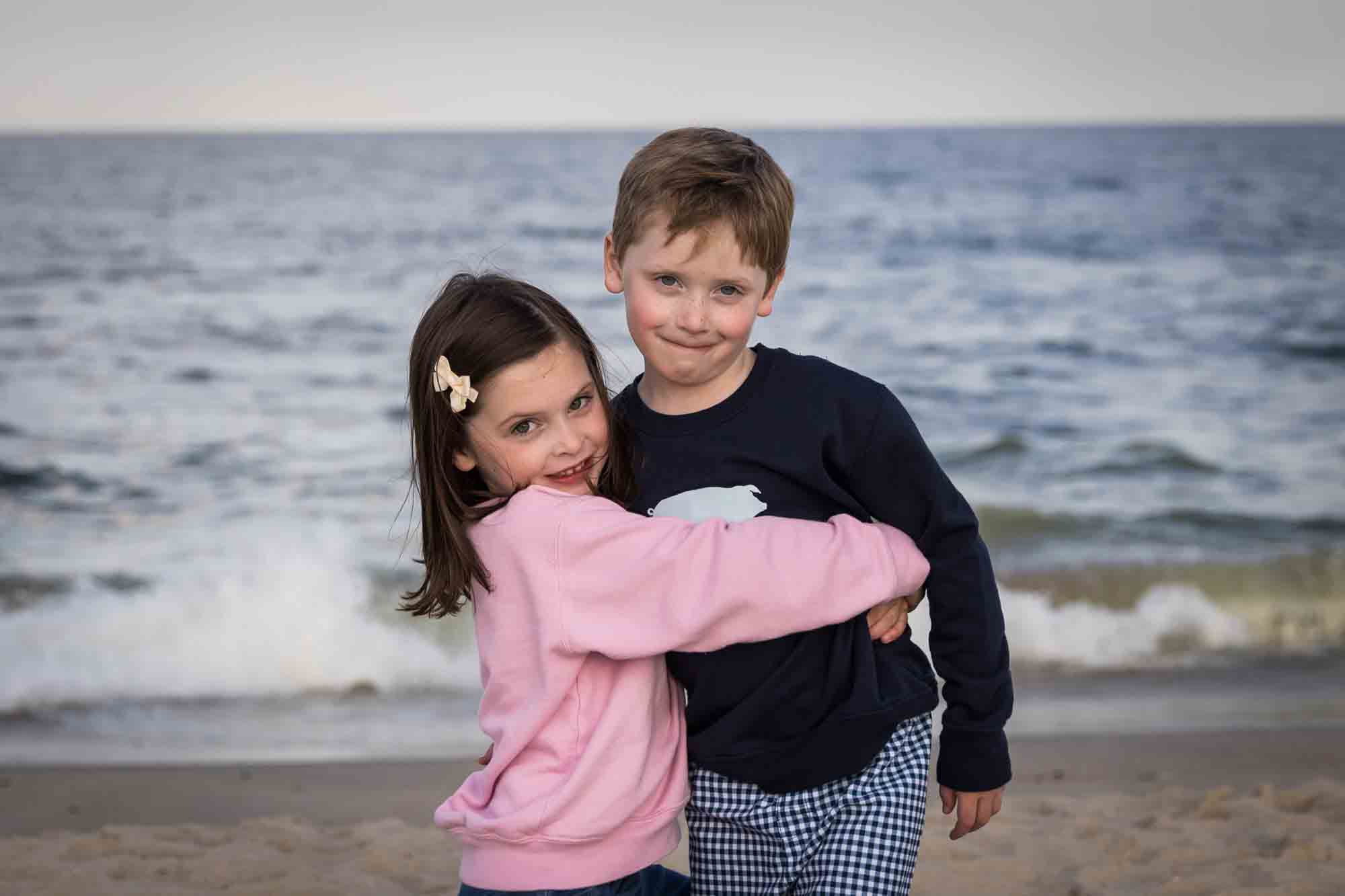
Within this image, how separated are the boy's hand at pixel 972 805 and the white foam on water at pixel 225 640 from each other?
13.1 ft

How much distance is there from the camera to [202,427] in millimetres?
10570

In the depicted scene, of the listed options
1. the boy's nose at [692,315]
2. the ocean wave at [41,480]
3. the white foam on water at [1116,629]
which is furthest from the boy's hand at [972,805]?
the ocean wave at [41,480]

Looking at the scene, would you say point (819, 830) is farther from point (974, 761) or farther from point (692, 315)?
point (692, 315)

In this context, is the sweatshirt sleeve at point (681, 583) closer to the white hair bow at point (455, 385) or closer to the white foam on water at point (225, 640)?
the white hair bow at point (455, 385)

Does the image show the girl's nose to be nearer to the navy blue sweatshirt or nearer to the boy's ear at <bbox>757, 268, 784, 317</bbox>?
the navy blue sweatshirt

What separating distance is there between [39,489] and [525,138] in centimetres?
1174

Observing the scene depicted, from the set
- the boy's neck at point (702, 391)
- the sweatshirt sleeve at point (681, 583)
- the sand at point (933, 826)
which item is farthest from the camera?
the sand at point (933, 826)

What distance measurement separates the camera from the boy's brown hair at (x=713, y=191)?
2016 mm

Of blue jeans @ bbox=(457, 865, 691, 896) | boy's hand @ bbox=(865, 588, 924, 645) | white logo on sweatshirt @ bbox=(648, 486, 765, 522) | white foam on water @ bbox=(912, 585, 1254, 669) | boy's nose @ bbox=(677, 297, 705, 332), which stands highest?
boy's nose @ bbox=(677, 297, 705, 332)

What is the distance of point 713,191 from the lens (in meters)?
2.01

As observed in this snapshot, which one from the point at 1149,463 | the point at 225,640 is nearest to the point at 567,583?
the point at 225,640

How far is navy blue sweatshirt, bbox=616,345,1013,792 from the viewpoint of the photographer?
209cm

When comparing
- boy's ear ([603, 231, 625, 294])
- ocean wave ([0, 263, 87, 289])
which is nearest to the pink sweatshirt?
boy's ear ([603, 231, 625, 294])

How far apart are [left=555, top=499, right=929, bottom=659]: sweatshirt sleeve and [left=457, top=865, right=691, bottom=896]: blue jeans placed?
35 cm
